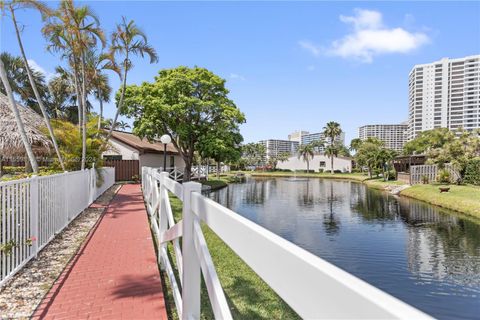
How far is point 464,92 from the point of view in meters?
88.4

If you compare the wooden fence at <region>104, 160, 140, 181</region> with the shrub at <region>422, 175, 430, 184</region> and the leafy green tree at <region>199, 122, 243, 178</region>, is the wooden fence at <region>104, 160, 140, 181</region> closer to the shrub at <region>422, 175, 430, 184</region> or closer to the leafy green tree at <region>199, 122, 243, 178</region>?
the leafy green tree at <region>199, 122, 243, 178</region>

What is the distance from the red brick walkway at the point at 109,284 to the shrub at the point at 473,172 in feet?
85.5

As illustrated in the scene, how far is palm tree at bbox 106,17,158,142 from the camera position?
42.4 feet

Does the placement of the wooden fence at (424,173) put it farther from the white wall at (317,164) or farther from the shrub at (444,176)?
the white wall at (317,164)

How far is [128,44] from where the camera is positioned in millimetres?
13250

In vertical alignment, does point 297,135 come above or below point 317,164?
above

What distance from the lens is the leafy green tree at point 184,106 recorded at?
2372cm

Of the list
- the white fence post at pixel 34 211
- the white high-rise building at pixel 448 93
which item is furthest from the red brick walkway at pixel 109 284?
the white high-rise building at pixel 448 93

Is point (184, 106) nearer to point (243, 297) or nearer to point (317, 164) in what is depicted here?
point (243, 297)

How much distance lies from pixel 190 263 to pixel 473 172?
28493 millimetres

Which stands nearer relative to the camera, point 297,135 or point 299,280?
point 299,280

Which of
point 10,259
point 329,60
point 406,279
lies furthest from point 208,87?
point 10,259

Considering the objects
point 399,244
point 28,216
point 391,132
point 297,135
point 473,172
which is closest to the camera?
point 28,216

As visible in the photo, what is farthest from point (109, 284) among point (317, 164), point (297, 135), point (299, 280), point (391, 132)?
point (297, 135)
